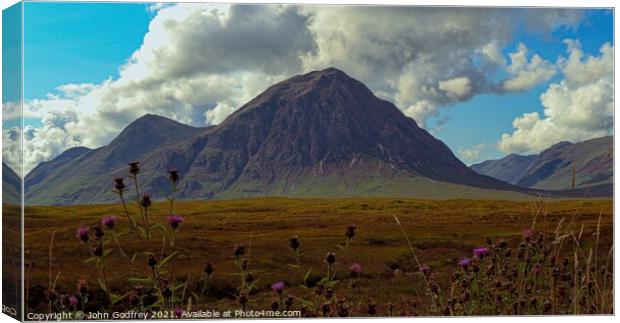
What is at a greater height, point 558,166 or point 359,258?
point 558,166

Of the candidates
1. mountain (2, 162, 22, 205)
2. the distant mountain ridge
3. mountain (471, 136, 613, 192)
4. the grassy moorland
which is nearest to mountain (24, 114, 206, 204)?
the distant mountain ridge

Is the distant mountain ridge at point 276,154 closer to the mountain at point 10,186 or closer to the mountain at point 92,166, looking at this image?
the mountain at point 92,166

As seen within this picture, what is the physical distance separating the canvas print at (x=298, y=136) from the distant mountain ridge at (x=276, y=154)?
0.36 ft

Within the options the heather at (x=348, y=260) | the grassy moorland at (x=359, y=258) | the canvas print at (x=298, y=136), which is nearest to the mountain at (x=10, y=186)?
the canvas print at (x=298, y=136)

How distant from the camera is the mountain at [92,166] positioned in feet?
54.5

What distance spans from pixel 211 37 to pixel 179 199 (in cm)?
381

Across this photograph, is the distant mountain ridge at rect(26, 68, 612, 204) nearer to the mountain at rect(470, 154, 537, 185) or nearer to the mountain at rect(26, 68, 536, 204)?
the mountain at rect(26, 68, 536, 204)

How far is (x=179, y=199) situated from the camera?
1917 cm

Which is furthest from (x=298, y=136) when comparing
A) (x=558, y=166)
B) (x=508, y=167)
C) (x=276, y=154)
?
(x=276, y=154)

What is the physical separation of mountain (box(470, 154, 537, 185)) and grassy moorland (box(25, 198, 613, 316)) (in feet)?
2.02

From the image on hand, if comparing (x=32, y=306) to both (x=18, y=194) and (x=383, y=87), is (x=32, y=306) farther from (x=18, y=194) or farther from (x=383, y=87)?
(x=383, y=87)

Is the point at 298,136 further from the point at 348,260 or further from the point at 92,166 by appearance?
the point at 92,166

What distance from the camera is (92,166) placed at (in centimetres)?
1750

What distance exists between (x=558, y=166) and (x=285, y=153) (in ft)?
33.0
